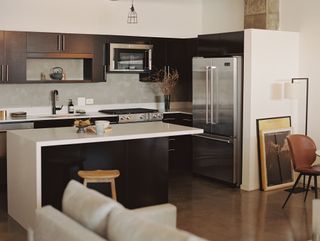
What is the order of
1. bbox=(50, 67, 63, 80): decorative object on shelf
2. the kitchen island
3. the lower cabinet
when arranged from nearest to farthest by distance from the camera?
1. the kitchen island
2. bbox=(50, 67, 63, 80): decorative object on shelf
3. the lower cabinet

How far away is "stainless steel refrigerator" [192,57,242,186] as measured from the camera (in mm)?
7348

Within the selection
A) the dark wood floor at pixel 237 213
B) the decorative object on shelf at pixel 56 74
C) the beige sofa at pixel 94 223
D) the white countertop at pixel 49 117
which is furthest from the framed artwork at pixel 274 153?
the beige sofa at pixel 94 223

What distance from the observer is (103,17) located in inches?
338

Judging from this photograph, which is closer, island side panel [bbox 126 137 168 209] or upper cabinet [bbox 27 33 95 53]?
island side panel [bbox 126 137 168 209]

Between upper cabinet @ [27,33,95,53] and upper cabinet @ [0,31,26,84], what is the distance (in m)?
0.13

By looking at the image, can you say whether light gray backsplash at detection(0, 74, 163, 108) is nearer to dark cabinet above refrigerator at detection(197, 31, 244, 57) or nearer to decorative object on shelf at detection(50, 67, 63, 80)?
decorative object on shelf at detection(50, 67, 63, 80)

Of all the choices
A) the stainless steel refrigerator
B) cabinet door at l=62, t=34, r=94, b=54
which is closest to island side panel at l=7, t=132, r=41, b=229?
cabinet door at l=62, t=34, r=94, b=54

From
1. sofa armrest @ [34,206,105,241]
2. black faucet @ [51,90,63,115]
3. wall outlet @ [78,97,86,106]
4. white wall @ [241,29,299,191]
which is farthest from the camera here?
wall outlet @ [78,97,86,106]

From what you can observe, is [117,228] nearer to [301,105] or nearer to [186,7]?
[301,105]

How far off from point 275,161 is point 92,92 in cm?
315

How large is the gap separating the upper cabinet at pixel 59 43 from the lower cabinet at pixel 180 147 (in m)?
1.77

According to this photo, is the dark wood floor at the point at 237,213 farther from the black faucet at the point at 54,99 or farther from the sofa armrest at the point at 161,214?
the black faucet at the point at 54,99

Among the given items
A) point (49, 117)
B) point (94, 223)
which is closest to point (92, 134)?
point (49, 117)

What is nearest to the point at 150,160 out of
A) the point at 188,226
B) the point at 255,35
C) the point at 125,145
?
the point at 125,145
